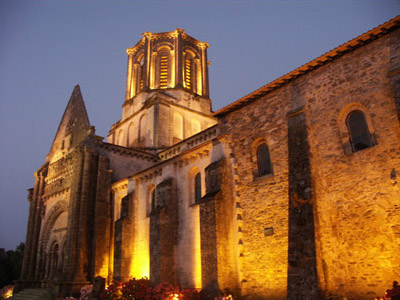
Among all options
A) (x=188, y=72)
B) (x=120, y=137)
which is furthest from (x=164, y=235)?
(x=188, y=72)

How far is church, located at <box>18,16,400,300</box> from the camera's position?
32.9 ft

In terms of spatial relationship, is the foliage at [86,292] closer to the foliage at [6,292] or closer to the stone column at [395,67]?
the foliage at [6,292]

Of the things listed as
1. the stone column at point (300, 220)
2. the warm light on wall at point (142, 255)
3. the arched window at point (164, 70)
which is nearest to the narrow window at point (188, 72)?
the arched window at point (164, 70)

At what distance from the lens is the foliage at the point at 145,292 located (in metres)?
12.9

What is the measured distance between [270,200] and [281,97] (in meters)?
4.39

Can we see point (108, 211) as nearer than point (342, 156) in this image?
No

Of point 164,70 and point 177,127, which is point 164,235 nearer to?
point 177,127

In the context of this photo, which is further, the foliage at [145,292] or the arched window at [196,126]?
the arched window at [196,126]

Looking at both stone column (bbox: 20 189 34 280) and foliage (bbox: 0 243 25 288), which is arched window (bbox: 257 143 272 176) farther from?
foliage (bbox: 0 243 25 288)

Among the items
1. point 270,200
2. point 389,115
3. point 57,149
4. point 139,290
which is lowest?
point 139,290

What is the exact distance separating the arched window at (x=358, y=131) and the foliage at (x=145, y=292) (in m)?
8.23

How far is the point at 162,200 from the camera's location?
16422 mm

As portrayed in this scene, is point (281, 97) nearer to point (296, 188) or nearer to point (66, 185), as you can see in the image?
point (296, 188)

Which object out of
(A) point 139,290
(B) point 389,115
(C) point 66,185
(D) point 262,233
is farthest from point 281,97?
(C) point 66,185
